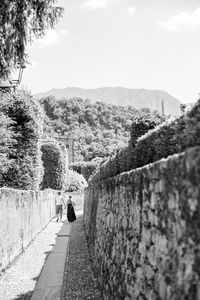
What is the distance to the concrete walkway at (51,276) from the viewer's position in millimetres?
7303

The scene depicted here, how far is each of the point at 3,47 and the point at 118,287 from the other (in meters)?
6.08

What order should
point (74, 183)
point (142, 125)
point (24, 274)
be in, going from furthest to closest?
point (74, 183), point (24, 274), point (142, 125)

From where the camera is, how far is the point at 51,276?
8.90 m

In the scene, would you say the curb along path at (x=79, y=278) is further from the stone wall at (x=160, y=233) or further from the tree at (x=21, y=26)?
the tree at (x=21, y=26)

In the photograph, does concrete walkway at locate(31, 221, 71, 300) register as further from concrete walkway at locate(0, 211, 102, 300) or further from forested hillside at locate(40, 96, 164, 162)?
forested hillside at locate(40, 96, 164, 162)

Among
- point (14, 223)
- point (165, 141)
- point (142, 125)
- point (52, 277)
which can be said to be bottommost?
point (52, 277)

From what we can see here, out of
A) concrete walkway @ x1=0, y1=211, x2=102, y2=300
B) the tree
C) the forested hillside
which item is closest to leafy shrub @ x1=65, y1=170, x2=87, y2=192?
concrete walkway @ x1=0, y1=211, x2=102, y2=300

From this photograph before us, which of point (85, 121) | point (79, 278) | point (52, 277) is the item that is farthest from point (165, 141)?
point (85, 121)

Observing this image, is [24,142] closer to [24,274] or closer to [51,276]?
[24,274]

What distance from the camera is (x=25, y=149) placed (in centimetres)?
1880

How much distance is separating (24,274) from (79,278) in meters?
1.34

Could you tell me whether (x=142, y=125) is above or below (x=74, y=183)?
below

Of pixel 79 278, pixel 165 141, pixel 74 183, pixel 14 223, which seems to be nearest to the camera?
pixel 165 141

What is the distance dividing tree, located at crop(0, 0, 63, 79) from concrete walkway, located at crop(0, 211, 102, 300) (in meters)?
4.63
